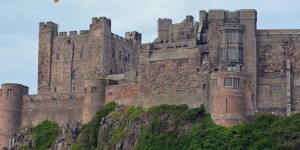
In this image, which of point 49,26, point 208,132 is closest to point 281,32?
point 208,132

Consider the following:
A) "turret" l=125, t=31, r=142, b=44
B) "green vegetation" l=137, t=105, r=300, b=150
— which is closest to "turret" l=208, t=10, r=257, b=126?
"green vegetation" l=137, t=105, r=300, b=150

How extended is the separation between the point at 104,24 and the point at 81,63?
5326 millimetres

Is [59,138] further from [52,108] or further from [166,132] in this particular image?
[166,132]

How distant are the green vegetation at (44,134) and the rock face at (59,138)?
1.99 ft

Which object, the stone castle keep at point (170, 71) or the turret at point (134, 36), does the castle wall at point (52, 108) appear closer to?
the stone castle keep at point (170, 71)

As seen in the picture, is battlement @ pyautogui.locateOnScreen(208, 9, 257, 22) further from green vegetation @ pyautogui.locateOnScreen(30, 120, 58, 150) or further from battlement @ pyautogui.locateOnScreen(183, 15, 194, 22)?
green vegetation @ pyautogui.locateOnScreen(30, 120, 58, 150)

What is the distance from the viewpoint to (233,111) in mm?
90375

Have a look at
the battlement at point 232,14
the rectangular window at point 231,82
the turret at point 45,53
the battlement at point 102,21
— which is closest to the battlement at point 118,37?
the battlement at point 102,21

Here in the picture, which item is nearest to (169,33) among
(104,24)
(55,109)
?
(104,24)

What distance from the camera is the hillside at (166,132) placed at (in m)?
88.1

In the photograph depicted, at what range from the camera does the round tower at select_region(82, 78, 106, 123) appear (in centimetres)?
10131

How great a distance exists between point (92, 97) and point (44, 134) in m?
7.25

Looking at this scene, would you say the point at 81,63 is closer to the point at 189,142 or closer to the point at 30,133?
the point at 30,133

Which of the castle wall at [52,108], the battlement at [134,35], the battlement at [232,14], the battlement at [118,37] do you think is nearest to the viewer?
the battlement at [232,14]
